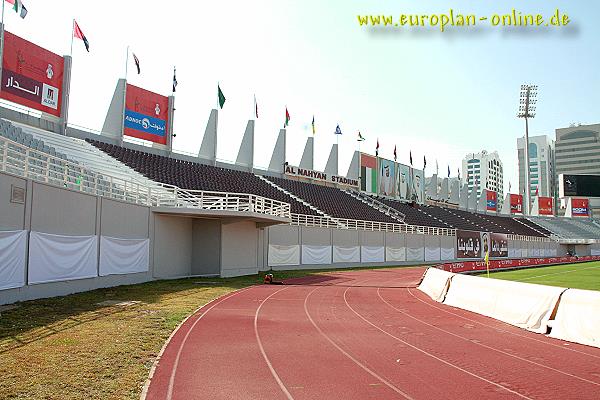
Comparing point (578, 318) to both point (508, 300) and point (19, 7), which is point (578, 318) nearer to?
point (508, 300)

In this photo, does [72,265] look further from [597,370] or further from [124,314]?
[597,370]

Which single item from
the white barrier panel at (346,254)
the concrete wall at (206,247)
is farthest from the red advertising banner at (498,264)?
the concrete wall at (206,247)

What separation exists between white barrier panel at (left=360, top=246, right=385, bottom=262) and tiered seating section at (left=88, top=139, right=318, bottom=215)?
612cm

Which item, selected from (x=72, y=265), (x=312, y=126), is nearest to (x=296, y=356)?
(x=72, y=265)

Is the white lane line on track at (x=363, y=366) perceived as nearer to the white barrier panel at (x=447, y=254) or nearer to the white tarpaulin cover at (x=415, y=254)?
the white tarpaulin cover at (x=415, y=254)

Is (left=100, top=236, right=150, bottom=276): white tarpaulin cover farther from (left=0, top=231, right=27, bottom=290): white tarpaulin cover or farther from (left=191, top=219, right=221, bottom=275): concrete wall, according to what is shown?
(left=0, top=231, right=27, bottom=290): white tarpaulin cover

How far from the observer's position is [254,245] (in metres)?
31.2

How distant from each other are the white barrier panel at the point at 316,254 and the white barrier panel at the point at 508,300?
19163 millimetres

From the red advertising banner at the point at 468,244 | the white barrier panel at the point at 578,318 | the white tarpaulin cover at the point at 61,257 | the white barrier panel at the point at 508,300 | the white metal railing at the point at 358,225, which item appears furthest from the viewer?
the red advertising banner at the point at 468,244

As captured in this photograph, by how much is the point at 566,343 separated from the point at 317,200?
4235 cm

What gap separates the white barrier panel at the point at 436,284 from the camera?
21.2 meters

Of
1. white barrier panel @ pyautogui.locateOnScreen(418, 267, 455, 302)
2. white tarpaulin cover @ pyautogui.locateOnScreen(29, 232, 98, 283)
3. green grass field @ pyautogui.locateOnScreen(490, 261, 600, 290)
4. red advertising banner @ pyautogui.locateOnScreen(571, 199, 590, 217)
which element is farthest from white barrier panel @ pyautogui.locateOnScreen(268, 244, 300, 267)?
red advertising banner @ pyautogui.locateOnScreen(571, 199, 590, 217)

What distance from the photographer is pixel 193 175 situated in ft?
140

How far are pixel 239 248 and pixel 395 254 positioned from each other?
26.2 m
